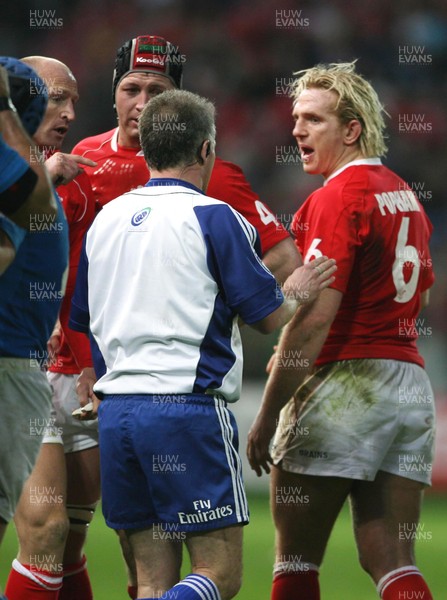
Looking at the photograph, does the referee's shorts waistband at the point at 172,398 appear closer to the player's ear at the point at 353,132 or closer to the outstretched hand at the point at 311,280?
the outstretched hand at the point at 311,280

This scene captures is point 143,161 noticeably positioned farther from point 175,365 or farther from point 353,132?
point 175,365

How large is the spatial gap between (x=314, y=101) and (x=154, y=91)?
0.73 metres

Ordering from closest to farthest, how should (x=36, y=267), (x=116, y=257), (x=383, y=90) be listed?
(x=36, y=267), (x=116, y=257), (x=383, y=90)

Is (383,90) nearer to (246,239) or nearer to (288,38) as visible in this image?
(288,38)

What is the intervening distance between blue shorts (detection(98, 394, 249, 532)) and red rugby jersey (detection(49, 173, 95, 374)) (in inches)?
38.6

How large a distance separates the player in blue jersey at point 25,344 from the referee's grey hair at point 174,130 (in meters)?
0.45

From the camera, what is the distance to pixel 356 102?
454 centimetres

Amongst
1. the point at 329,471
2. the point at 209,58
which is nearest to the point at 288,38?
the point at 209,58

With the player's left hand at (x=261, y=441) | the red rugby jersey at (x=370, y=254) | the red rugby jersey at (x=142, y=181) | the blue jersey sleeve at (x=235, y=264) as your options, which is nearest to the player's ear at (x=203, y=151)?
the blue jersey sleeve at (x=235, y=264)

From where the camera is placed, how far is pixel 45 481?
169 inches

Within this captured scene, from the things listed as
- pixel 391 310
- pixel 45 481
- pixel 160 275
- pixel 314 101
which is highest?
pixel 314 101

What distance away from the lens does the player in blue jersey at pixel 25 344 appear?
128 inches

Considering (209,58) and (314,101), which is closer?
(314,101)

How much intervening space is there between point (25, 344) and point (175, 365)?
480 millimetres
